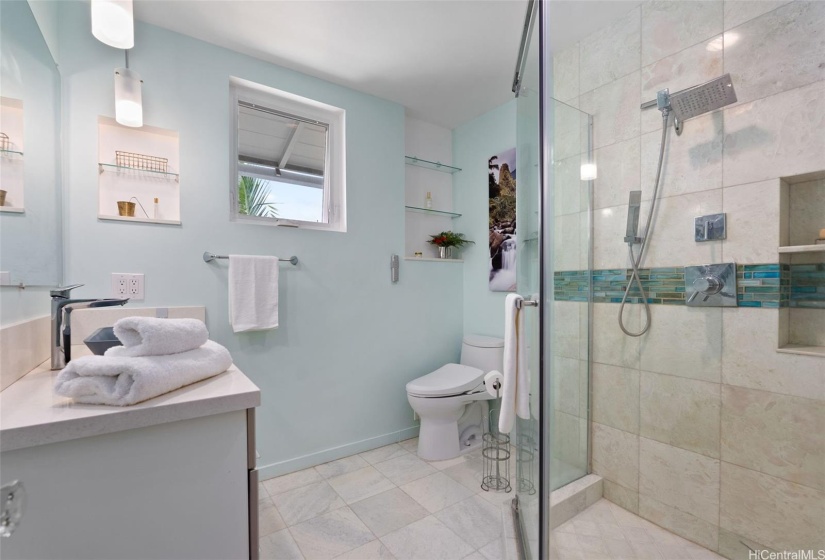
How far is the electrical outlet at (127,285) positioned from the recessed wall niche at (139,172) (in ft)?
0.85

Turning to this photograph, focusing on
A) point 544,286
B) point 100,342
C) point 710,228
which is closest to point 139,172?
point 100,342

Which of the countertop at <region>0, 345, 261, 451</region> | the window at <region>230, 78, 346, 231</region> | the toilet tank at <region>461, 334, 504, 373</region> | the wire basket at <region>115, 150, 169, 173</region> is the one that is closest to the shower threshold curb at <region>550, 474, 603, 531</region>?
the toilet tank at <region>461, 334, 504, 373</region>

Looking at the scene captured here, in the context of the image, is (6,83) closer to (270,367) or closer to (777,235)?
(270,367)

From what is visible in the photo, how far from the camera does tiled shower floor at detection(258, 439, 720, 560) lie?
1432 mm

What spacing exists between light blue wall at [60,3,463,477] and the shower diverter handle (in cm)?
155

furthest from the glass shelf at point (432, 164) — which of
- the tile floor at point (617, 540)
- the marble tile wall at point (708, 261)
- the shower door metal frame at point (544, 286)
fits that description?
the tile floor at point (617, 540)

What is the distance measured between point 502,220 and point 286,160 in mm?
1459

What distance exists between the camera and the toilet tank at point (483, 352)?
2.37 meters

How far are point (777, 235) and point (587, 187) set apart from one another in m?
0.69

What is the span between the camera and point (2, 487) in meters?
0.52

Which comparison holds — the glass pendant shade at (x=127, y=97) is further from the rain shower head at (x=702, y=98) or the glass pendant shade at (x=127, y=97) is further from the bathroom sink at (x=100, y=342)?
the rain shower head at (x=702, y=98)

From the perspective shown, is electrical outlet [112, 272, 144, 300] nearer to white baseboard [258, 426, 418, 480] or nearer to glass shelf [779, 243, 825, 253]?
white baseboard [258, 426, 418, 480]

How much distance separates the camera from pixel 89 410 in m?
0.66

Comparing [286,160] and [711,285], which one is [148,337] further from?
[711,285]
